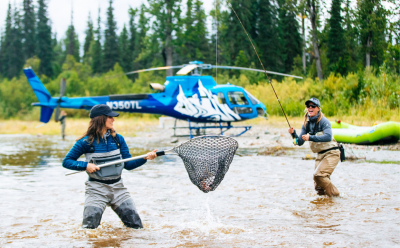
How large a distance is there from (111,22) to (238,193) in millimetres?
71135

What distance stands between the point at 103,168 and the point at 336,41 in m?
35.9

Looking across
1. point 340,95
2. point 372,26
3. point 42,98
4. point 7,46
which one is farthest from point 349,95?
point 7,46

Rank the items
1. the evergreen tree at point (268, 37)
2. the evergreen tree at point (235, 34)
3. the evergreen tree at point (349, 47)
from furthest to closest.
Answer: the evergreen tree at point (268, 37) < the evergreen tree at point (235, 34) < the evergreen tree at point (349, 47)

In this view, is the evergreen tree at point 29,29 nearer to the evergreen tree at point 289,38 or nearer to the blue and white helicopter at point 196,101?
the evergreen tree at point 289,38

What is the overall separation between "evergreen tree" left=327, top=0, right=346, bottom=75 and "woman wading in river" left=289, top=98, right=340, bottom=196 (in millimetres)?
31896

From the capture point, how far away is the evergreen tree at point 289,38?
1951 inches

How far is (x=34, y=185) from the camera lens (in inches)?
329

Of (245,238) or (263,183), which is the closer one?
(245,238)

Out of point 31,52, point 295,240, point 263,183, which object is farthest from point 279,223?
point 31,52

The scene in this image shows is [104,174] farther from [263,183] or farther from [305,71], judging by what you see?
[305,71]

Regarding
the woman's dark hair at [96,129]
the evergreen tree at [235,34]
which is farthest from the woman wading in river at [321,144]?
the evergreen tree at [235,34]

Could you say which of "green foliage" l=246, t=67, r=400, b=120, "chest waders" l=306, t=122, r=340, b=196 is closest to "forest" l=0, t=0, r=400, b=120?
"green foliage" l=246, t=67, r=400, b=120

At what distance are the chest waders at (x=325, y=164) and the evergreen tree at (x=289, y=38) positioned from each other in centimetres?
4345

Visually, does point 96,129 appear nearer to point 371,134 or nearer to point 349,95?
point 371,134
